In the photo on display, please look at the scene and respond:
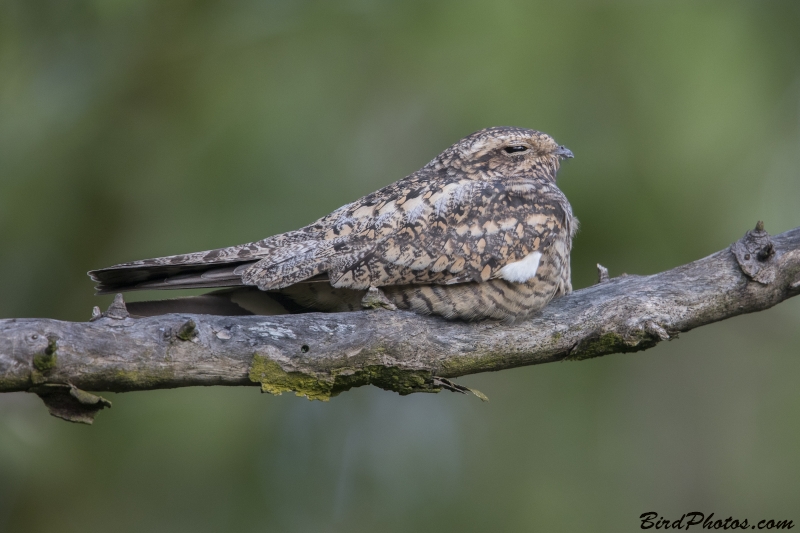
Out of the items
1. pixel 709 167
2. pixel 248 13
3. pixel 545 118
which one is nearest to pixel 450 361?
pixel 545 118

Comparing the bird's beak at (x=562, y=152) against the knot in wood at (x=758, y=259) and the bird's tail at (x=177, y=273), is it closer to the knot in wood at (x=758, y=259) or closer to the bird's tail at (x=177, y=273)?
the knot in wood at (x=758, y=259)

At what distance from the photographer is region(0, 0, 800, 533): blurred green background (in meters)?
4.15

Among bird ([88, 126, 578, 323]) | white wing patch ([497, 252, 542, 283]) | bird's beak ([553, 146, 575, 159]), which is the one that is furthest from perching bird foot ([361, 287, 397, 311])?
bird's beak ([553, 146, 575, 159])

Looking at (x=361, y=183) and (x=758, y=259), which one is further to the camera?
(x=361, y=183)

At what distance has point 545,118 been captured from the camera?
14.1 ft

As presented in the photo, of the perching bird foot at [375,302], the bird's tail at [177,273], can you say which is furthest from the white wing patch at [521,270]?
the bird's tail at [177,273]

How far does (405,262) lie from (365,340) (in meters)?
0.39

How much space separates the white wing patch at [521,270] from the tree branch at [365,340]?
0.16m

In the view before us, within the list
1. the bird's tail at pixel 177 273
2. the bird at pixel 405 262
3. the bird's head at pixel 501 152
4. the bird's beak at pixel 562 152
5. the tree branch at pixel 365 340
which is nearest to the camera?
the tree branch at pixel 365 340

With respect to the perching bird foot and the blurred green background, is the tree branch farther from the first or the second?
Answer: the blurred green background

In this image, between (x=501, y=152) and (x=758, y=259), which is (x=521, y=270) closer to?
(x=501, y=152)

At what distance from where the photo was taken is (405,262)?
2398 mm

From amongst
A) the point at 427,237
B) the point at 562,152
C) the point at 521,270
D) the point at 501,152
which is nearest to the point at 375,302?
the point at 427,237

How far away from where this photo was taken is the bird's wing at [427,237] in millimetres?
2381
